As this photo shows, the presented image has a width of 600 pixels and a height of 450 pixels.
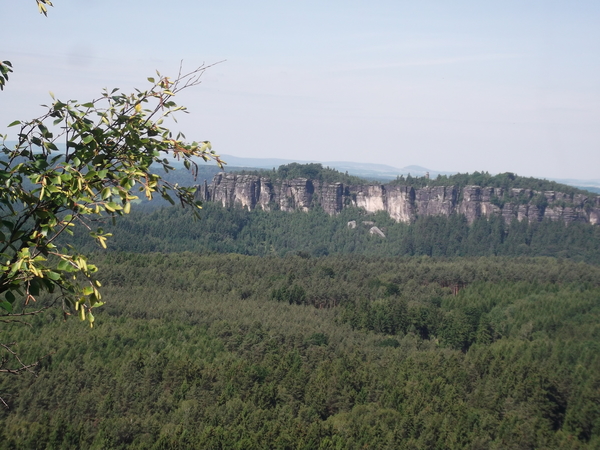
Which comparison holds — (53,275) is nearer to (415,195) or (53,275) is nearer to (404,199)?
(404,199)

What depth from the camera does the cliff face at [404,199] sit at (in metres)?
168

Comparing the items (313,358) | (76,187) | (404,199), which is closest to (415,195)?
(404,199)

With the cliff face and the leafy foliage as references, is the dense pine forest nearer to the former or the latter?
the leafy foliage

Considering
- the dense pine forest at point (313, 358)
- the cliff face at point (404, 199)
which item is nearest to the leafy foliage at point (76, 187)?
the dense pine forest at point (313, 358)

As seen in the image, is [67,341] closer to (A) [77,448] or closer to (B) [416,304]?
(A) [77,448]

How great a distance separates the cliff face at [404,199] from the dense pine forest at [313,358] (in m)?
55.4

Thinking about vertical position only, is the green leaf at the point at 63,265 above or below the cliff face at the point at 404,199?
above

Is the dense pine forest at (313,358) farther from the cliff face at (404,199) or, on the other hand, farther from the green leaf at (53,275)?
the cliff face at (404,199)

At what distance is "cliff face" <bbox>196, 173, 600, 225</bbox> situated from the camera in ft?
553

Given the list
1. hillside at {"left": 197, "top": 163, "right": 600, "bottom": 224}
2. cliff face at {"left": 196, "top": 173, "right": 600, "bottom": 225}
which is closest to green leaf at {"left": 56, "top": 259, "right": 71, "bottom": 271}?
cliff face at {"left": 196, "top": 173, "right": 600, "bottom": 225}

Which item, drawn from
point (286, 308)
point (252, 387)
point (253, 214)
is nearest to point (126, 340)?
point (252, 387)

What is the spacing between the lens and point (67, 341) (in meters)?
56.8

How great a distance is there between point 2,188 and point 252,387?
44246 millimetres

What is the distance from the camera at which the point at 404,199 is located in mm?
181000
